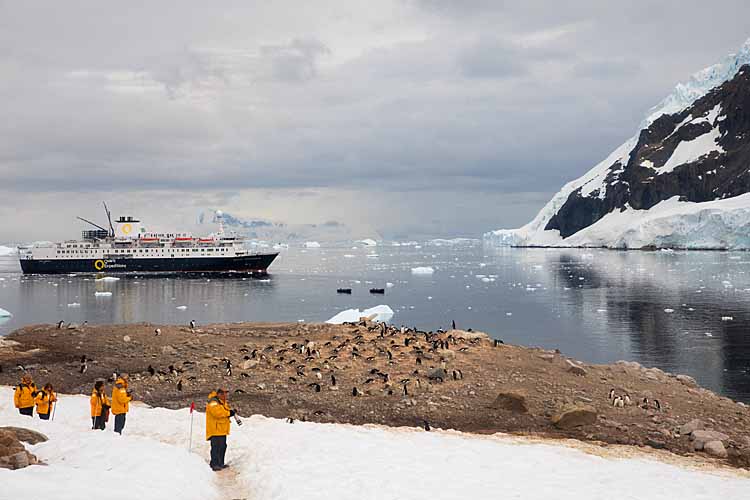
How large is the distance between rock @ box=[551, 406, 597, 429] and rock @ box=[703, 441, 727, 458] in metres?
2.35

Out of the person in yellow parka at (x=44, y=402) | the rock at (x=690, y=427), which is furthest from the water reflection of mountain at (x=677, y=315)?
the person in yellow parka at (x=44, y=402)

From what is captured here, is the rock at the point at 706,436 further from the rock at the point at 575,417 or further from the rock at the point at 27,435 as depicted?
the rock at the point at 27,435

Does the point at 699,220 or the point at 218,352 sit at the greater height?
the point at 699,220

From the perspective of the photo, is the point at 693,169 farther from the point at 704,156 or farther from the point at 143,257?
the point at 143,257

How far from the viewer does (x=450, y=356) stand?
65.8 ft

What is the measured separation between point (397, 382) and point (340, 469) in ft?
22.6

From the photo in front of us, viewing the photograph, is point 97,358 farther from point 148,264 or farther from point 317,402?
point 148,264

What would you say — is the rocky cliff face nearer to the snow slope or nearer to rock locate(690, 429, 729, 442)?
rock locate(690, 429, 729, 442)

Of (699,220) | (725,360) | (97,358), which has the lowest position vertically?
(725,360)

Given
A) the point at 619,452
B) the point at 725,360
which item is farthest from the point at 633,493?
the point at 725,360

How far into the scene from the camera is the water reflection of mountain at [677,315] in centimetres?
3022

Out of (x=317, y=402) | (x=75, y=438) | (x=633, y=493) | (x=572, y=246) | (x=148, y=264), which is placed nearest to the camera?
(x=633, y=493)

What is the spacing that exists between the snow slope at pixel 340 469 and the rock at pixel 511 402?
108 inches

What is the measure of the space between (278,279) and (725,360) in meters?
68.1
